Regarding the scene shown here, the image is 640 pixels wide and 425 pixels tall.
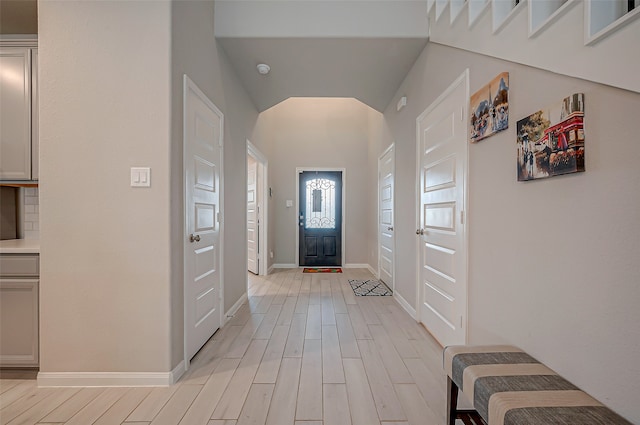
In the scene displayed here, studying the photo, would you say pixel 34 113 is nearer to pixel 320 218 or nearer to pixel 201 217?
pixel 201 217

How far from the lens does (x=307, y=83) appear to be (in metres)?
3.74

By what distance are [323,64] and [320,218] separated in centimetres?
345

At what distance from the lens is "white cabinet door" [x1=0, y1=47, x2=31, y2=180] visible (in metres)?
2.19

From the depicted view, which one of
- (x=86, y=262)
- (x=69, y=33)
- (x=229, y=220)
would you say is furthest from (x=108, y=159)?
(x=229, y=220)

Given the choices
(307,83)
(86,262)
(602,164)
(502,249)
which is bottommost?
(86,262)

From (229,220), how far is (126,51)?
1.71 m

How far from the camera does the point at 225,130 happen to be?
305 centimetres

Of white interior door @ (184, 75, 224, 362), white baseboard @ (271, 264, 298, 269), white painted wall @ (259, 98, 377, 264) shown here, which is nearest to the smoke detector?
white interior door @ (184, 75, 224, 362)

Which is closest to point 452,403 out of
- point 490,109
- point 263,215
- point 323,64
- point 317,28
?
point 490,109

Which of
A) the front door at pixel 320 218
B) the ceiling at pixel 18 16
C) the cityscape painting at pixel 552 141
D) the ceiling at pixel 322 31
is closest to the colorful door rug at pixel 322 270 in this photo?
the front door at pixel 320 218

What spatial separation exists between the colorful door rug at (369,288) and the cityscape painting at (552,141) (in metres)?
2.96

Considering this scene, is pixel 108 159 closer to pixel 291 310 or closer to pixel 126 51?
pixel 126 51

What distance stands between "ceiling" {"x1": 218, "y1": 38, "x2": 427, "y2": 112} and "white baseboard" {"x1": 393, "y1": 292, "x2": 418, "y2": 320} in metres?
2.58

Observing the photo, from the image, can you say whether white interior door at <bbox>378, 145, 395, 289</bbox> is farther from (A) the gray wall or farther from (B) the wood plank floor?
(A) the gray wall
